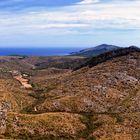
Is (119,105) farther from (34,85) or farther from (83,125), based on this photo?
(34,85)

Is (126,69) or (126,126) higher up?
(126,69)

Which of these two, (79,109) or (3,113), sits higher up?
(3,113)

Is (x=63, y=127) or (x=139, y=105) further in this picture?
(x=139, y=105)

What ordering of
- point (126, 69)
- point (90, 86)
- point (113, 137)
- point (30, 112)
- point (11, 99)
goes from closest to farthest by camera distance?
point (113, 137) < point (30, 112) < point (11, 99) < point (90, 86) < point (126, 69)

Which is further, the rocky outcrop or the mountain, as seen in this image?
the mountain

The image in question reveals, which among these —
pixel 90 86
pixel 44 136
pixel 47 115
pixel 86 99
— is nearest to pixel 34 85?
pixel 90 86

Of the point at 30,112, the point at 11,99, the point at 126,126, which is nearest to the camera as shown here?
the point at 126,126

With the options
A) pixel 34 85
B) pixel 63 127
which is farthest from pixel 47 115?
pixel 34 85

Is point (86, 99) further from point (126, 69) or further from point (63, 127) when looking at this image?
point (126, 69)

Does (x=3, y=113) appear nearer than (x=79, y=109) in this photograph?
Yes

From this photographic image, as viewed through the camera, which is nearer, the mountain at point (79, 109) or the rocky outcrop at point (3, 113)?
the rocky outcrop at point (3, 113)
